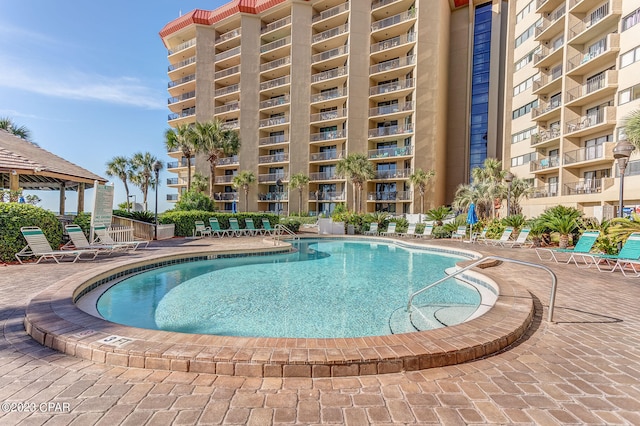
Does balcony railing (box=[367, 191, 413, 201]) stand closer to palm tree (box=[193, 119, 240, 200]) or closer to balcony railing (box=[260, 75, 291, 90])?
palm tree (box=[193, 119, 240, 200])

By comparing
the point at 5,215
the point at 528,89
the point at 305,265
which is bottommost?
the point at 305,265

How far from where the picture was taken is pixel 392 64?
30.5m

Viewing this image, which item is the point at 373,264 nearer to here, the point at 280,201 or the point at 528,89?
the point at 280,201

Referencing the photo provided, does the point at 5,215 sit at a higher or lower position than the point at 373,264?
higher

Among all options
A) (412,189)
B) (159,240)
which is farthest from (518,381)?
(412,189)

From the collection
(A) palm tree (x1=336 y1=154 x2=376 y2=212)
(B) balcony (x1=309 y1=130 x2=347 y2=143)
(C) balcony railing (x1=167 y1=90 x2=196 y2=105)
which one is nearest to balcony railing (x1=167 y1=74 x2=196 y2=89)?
(C) balcony railing (x1=167 y1=90 x2=196 y2=105)

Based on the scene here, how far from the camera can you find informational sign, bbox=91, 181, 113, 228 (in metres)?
10.4

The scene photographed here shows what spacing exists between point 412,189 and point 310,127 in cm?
1282

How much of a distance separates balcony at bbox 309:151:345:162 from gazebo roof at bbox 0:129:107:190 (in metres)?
21.1

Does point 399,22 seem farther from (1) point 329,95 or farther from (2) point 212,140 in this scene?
(2) point 212,140

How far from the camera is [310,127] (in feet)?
110

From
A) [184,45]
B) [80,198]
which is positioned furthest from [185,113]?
[80,198]

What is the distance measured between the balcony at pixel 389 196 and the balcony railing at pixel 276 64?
1712 centimetres

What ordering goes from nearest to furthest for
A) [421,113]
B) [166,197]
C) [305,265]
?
[305,265]
[421,113]
[166,197]
